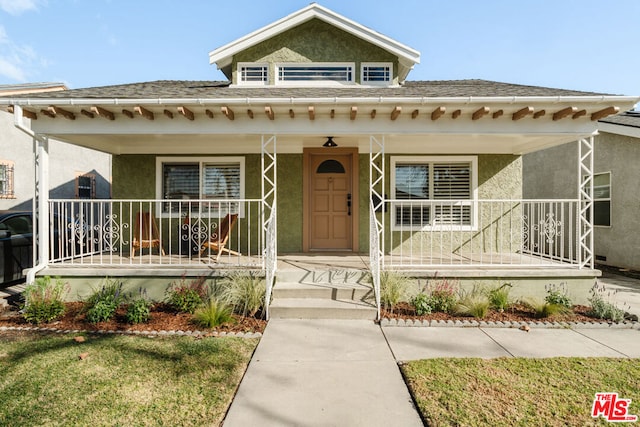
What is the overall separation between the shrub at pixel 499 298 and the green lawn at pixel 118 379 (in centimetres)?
392

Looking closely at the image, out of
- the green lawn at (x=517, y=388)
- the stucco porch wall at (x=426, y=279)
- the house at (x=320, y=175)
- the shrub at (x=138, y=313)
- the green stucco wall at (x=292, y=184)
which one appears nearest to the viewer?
the green lawn at (x=517, y=388)

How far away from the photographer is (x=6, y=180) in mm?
11430

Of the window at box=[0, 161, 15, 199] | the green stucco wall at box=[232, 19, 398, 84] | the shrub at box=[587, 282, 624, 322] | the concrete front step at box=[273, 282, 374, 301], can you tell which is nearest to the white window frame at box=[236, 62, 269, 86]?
the green stucco wall at box=[232, 19, 398, 84]

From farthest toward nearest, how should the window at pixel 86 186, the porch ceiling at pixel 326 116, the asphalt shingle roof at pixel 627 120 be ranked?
the window at pixel 86 186
the asphalt shingle roof at pixel 627 120
the porch ceiling at pixel 326 116

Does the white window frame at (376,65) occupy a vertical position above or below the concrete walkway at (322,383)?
above

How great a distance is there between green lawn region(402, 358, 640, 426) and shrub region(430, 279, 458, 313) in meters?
1.58

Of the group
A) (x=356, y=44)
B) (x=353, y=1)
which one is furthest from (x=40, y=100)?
(x=353, y=1)

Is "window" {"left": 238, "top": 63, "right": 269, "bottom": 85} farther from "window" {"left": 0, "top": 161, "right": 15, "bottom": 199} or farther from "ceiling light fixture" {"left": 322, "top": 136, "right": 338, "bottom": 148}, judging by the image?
"window" {"left": 0, "top": 161, "right": 15, "bottom": 199}

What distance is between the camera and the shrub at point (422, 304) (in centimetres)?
521

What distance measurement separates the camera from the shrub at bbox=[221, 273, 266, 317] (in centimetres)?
511

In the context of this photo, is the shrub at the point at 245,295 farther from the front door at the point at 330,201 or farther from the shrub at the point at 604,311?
the shrub at the point at 604,311

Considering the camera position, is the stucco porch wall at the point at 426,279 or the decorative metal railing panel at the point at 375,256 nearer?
the decorative metal railing panel at the point at 375,256

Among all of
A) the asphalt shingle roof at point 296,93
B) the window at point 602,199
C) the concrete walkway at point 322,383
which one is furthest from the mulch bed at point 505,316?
the window at point 602,199

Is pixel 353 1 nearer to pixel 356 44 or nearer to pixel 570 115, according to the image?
pixel 356 44
